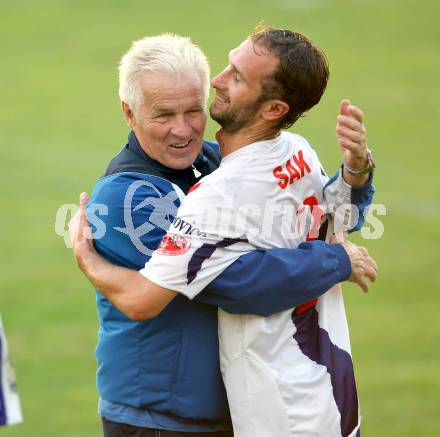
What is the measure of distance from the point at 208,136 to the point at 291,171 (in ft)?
28.3

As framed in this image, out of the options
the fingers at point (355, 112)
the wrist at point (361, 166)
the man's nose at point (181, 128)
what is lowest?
the wrist at point (361, 166)

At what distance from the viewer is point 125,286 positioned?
140 inches

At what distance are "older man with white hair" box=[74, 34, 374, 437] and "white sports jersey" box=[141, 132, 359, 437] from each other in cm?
7

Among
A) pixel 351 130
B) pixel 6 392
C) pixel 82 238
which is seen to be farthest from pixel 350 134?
pixel 6 392

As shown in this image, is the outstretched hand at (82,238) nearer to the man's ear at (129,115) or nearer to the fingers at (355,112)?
the man's ear at (129,115)

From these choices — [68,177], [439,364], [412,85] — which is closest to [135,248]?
[439,364]

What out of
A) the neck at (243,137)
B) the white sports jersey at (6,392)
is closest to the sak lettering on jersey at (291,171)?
the neck at (243,137)

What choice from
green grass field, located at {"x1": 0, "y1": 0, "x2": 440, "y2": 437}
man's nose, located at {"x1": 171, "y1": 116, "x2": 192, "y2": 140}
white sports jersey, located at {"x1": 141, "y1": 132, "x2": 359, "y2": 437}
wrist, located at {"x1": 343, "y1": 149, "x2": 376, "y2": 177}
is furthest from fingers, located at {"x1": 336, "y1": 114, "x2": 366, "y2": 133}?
green grass field, located at {"x1": 0, "y1": 0, "x2": 440, "y2": 437}

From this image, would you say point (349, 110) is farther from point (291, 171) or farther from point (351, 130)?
point (291, 171)

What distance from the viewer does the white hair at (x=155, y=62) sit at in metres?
3.80

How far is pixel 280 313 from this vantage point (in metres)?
3.74

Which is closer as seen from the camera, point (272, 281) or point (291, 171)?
point (272, 281)

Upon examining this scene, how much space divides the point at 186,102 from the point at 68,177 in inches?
352

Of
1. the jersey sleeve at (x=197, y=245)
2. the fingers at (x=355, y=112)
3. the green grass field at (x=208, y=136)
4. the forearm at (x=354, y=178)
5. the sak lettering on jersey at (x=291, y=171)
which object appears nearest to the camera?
the jersey sleeve at (x=197, y=245)
